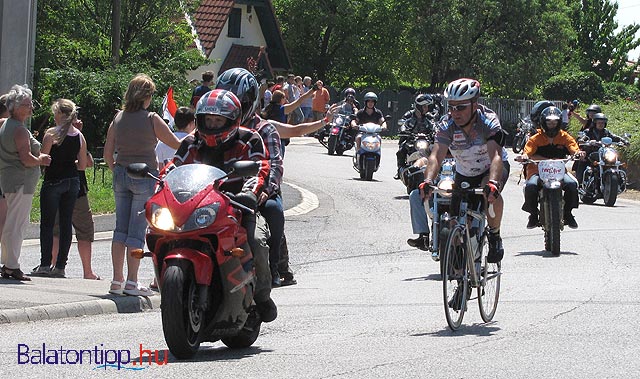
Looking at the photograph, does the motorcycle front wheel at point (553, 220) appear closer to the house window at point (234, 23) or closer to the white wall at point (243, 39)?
the white wall at point (243, 39)

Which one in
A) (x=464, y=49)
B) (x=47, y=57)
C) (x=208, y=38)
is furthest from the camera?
(x=464, y=49)

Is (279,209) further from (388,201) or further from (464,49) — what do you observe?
(464,49)

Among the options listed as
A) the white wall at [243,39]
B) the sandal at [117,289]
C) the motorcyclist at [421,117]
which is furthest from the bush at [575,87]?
the sandal at [117,289]

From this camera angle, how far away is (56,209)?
528 inches

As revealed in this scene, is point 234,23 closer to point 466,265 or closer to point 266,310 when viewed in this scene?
point 466,265

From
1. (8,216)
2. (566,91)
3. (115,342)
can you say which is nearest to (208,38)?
(566,91)

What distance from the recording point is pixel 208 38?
5231 cm

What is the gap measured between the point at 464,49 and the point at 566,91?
15.6 meters

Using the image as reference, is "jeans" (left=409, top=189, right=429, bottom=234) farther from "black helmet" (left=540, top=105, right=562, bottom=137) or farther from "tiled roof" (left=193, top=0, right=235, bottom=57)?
"tiled roof" (left=193, top=0, right=235, bottom=57)

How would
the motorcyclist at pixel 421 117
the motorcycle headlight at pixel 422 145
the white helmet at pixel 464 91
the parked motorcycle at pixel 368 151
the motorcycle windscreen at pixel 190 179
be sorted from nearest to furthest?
the motorcycle windscreen at pixel 190 179 < the white helmet at pixel 464 91 < the motorcycle headlight at pixel 422 145 < the motorcyclist at pixel 421 117 < the parked motorcycle at pixel 368 151

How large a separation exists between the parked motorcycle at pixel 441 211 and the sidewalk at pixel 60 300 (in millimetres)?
2797

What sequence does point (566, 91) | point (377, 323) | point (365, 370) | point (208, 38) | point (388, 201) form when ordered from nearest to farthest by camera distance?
point (365, 370)
point (377, 323)
point (388, 201)
point (208, 38)
point (566, 91)

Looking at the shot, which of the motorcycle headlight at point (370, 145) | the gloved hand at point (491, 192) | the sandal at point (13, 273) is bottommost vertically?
the motorcycle headlight at point (370, 145)

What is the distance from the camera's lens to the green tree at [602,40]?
8419 cm
